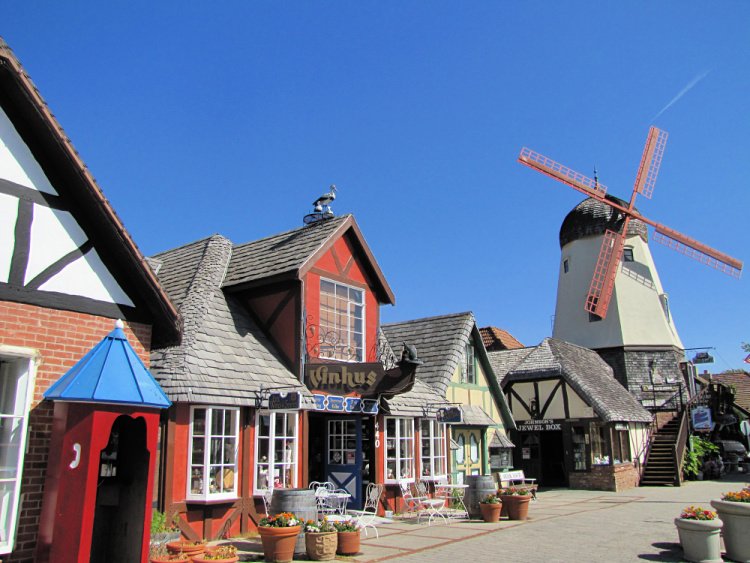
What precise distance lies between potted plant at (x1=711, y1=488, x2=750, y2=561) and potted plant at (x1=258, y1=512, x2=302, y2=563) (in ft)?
22.8

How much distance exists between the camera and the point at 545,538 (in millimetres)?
12570

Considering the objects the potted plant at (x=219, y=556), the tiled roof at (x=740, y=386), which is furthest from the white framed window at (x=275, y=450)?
the tiled roof at (x=740, y=386)

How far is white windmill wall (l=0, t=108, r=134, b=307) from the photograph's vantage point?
746 centimetres

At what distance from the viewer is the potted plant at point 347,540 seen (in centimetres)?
1066

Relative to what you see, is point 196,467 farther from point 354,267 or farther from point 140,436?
point 354,267

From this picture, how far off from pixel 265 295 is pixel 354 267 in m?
2.42

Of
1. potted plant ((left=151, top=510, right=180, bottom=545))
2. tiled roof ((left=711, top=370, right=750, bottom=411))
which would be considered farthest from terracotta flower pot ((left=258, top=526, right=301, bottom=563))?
tiled roof ((left=711, top=370, right=750, bottom=411))

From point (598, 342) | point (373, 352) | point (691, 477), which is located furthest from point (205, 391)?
point (598, 342)

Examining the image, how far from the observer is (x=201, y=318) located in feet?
44.2

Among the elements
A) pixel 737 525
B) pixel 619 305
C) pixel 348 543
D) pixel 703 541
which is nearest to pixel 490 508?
pixel 348 543

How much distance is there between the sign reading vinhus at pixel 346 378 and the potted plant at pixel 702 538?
19.8ft

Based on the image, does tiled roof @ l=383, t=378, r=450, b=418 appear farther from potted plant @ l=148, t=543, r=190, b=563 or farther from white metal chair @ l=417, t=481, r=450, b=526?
potted plant @ l=148, t=543, r=190, b=563

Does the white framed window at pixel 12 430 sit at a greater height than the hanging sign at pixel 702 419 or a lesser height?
lesser

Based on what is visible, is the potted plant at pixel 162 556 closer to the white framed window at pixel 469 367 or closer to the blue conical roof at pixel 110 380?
the blue conical roof at pixel 110 380
